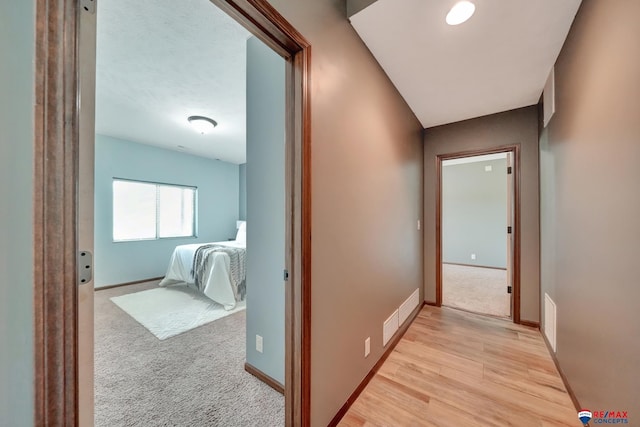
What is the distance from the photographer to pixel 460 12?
4.46 feet

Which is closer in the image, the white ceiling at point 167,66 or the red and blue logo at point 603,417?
the red and blue logo at point 603,417

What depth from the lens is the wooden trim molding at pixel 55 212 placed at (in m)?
0.47

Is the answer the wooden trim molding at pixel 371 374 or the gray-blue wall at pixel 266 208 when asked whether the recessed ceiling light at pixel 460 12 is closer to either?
the gray-blue wall at pixel 266 208

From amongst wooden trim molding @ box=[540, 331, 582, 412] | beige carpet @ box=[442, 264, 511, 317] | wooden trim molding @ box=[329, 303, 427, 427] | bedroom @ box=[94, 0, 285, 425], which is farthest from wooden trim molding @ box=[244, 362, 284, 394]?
beige carpet @ box=[442, 264, 511, 317]

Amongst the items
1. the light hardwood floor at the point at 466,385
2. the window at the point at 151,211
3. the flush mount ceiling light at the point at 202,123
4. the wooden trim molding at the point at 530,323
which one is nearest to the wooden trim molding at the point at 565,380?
the light hardwood floor at the point at 466,385

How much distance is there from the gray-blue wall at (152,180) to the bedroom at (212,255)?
52mm

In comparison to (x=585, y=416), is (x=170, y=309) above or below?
below

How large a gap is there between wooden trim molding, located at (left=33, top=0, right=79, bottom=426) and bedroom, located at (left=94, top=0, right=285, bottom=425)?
110 centimetres

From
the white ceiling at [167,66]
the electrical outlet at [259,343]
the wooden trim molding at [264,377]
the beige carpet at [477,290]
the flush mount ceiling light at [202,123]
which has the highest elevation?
the white ceiling at [167,66]

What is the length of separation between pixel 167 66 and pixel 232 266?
2290 mm

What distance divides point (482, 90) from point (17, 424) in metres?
3.17

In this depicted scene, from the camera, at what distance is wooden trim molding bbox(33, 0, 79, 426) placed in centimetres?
47

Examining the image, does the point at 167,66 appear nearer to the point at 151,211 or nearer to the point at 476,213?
the point at 151,211

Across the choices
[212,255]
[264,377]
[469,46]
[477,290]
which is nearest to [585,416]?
[264,377]
